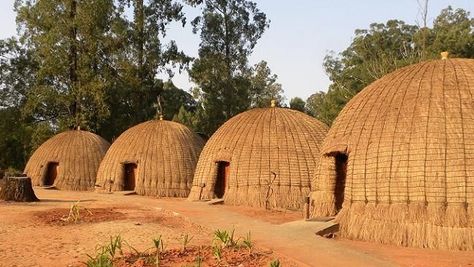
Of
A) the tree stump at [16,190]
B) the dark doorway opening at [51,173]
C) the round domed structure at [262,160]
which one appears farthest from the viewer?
the dark doorway opening at [51,173]

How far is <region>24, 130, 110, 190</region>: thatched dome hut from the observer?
30172mm

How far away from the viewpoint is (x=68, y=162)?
30391 millimetres

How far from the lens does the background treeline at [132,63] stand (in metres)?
38.3

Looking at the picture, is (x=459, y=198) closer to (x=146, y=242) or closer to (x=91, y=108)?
(x=146, y=242)

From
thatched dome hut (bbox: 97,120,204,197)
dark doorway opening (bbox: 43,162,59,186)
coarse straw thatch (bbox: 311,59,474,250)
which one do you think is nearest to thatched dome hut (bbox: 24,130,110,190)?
dark doorway opening (bbox: 43,162,59,186)

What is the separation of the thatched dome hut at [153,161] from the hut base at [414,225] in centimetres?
1438

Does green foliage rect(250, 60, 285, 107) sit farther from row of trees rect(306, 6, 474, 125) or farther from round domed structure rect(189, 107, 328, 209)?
round domed structure rect(189, 107, 328, 209)

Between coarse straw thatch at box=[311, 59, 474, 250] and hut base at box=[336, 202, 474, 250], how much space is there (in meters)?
0.02

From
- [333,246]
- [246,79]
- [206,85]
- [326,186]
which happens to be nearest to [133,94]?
[206,85]

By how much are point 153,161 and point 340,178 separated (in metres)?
13.7

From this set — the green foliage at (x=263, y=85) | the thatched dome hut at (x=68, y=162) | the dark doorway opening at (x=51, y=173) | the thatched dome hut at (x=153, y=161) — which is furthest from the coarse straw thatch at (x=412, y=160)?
the green foliage at (x=263, y=85)

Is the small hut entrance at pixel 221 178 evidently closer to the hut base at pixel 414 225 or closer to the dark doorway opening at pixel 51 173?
the hut base at pixel 414 225

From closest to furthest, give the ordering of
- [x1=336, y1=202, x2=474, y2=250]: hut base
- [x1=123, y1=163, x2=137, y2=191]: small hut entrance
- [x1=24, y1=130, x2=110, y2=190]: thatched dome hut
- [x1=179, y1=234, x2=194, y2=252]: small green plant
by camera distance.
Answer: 1. [x1=179, y1=234, x2=194, y2=252]: small green plant
2. [x1=336, y1=202, x2=474, y2=250]: hut base
3. [x1=123, y1=163, x2=137, y2=191]: small hut entrance
4. [x1=24, y1=130, x2=110, y2=190]: thatched dome hut

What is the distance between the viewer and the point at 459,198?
11.3 m
